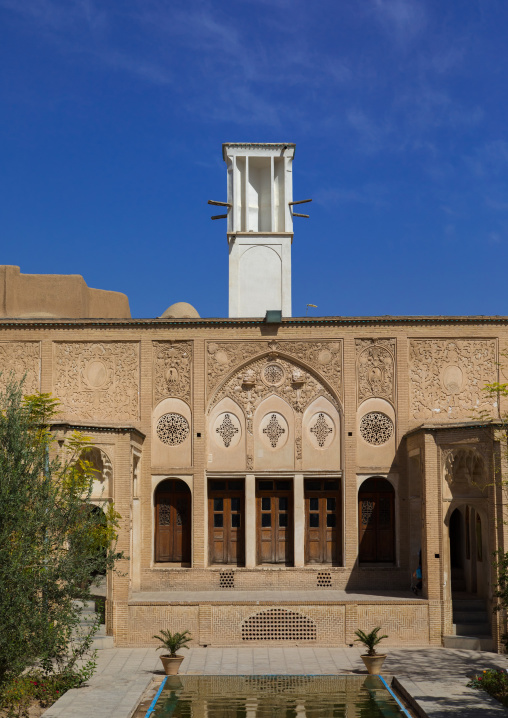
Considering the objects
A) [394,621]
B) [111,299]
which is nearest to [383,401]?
[394,621]

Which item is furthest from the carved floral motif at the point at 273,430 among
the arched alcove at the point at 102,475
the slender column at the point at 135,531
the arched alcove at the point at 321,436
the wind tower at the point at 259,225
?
the arched alcove at the point at 102,475

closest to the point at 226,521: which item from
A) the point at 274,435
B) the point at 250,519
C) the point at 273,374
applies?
the point at 250,519

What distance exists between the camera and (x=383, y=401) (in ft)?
62.3

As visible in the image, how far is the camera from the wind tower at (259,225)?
72.9 feet

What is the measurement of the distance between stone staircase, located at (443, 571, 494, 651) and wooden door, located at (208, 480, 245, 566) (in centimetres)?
481

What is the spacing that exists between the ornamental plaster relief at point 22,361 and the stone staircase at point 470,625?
33.1 ft

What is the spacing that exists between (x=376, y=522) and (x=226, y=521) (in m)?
3.34

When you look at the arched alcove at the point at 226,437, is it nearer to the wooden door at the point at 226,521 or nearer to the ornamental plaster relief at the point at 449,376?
the wooden door at the point at 226,521

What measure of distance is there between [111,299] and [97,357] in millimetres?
4676

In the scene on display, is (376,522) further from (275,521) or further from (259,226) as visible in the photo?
(259,226)

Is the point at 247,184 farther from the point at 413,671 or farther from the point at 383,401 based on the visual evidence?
the point at 413,671

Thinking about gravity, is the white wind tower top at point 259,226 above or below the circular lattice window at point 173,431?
above

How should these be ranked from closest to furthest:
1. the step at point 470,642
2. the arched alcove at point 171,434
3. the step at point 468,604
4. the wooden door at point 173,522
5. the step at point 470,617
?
the step at point 470,642
the step at point 470,617
the step at point 468,604
the arched alcove at point 171,434
the wooden door at point 173,522

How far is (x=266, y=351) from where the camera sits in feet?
63.0
